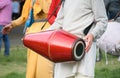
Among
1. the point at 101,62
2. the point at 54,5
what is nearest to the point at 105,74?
the point at 101,62

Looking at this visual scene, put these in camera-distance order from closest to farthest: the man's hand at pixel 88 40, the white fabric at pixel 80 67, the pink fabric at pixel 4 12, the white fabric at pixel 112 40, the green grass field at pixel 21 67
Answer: the man's hand at pixel 88 40 < the white fabric at pixel 80 67 < the white fabric at pixel 112 40 < the green grass field at pixel 21 67 < the pink fabric at pixel 4 12

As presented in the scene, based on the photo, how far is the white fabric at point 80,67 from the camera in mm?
4176

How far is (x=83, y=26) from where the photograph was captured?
425 centimetres

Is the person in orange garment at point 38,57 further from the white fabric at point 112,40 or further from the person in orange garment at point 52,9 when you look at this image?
the white fabric at point 112,40

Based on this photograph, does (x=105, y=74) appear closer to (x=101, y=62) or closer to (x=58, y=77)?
(x=101, y=62)

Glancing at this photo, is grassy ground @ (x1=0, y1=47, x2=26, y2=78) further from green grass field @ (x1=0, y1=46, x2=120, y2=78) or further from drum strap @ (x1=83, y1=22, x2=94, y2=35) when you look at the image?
drum strap @ (x1=83, y1=22, x2=94, y2=35)

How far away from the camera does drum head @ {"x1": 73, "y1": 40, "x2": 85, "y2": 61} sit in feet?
12.9

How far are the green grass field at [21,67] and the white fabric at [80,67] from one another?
14.1 feet

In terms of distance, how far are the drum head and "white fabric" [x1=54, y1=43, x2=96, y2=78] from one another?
15 centimetres

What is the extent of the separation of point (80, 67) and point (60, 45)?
1.21 ft

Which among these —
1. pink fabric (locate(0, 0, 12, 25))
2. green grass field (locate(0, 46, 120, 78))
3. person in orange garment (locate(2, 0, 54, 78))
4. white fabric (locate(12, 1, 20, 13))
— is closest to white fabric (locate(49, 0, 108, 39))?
person in orange garment (locate(2, 0, 54, 78))

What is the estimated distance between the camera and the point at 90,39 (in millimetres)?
4086

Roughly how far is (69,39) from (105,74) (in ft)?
15.7

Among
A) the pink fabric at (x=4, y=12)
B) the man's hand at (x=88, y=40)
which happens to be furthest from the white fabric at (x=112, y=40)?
the man's hand at (x=88, y=40)
